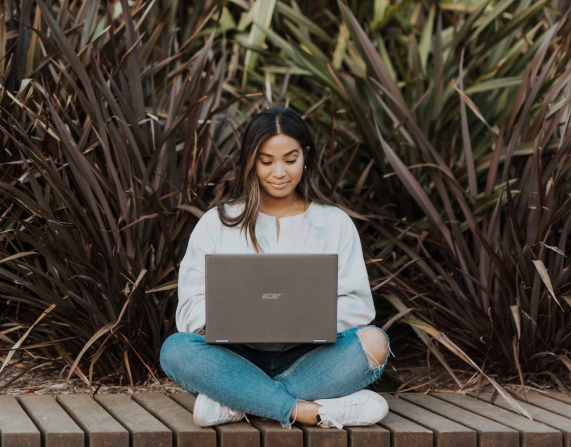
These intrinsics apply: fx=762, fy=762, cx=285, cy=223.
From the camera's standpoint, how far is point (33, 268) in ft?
8.67

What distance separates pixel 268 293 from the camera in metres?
2.13

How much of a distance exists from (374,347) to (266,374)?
350mm

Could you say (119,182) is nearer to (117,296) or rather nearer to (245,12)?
(117,296)

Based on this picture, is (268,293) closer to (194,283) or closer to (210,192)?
(194,283)

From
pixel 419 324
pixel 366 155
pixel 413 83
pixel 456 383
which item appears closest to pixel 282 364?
pixel 419 324

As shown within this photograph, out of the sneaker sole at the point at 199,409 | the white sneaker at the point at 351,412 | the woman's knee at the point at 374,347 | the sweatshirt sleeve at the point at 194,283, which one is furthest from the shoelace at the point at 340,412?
the sweatshirt sleeve at the point at 194,283

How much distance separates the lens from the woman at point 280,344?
7.39 feet

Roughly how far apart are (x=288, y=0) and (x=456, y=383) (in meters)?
2.45

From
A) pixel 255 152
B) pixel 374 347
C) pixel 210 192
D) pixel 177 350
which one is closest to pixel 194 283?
pixel 177 350

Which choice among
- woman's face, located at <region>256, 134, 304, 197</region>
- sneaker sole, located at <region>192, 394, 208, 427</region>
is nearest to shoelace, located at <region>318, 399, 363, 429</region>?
sneaker sole, located at <region>192, 394, 208, 427</region>

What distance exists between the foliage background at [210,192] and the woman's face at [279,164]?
1.47 ft

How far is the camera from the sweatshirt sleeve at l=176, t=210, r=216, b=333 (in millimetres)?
2342

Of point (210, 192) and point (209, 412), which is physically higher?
point (210, 192)

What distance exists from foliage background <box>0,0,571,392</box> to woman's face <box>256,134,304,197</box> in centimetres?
45
